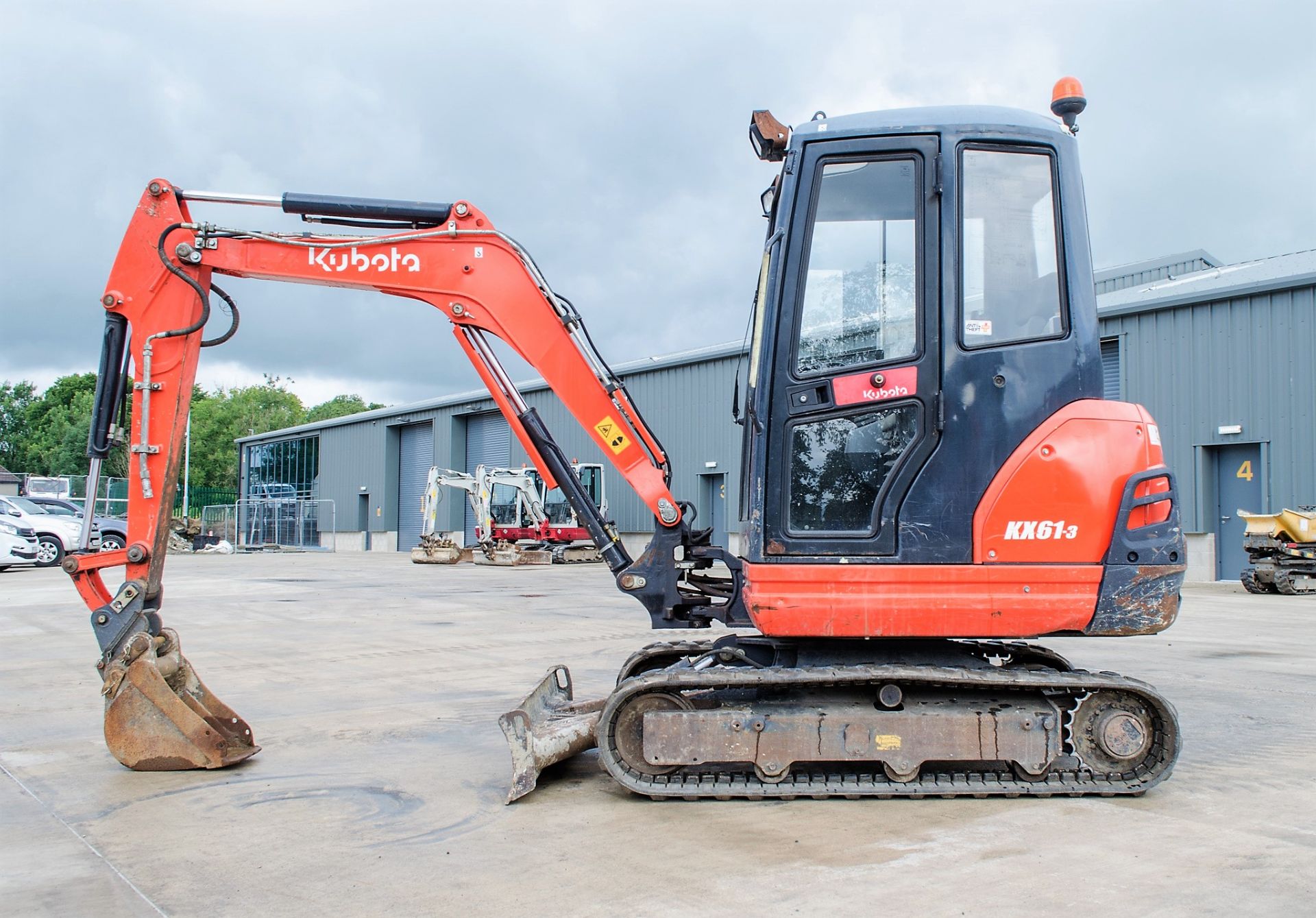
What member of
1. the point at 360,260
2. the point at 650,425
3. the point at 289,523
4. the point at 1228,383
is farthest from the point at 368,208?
the point at 289,523

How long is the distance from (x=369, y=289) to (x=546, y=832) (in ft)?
10.6

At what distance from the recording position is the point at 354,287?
19.9 ft

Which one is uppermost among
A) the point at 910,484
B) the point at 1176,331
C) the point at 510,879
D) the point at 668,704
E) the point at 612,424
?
the point at 1176,331

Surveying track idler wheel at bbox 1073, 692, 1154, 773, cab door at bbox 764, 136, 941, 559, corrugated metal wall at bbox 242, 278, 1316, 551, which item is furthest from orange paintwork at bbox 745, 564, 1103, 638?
corrugated metal wall at bbox 242, 278, 1316, 551

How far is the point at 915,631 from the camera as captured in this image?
16.2 ft

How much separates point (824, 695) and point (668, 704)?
0.78 m

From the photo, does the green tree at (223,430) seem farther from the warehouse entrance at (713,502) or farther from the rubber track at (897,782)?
the rubber track at (897,782)

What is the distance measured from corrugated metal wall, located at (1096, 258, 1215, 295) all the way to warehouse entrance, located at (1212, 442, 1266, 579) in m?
11.5

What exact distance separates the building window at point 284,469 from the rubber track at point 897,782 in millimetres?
52377

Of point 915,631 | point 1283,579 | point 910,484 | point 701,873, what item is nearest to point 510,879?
point 701,873

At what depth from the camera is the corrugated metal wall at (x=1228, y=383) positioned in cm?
1955

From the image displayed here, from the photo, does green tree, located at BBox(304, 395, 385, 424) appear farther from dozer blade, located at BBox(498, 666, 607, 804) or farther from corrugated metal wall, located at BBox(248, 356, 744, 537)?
dozer blade, located at BBox(498, 666, 607, 804)

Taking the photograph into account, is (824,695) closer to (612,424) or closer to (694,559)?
(694,559)

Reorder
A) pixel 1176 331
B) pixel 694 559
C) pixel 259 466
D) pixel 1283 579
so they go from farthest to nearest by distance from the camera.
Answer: pixel 259 466 → pixel 1176 331 → pixel 1283 579 → pixel 694 559
